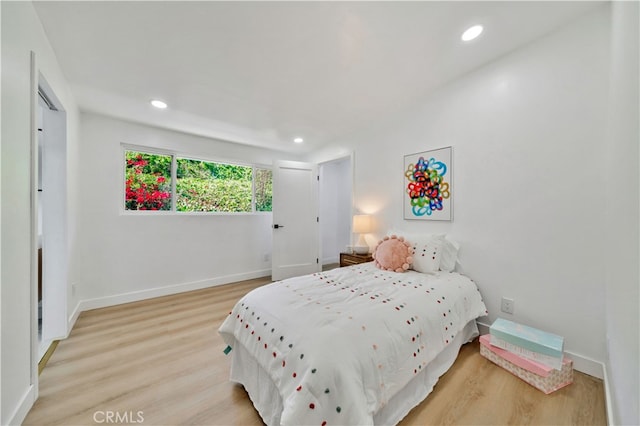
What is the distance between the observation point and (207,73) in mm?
2098

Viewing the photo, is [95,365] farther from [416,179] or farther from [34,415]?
[416,179]

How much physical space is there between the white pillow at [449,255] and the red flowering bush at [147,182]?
3.57 metres

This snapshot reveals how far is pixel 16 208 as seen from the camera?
1274mm

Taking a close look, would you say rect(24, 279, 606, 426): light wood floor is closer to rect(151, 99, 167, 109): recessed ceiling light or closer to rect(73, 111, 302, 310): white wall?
rect(73, 111, 302, 310): white wall

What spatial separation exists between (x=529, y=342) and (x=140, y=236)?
4123 mm

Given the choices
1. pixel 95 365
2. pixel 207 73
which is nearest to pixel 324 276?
pixel 95 365

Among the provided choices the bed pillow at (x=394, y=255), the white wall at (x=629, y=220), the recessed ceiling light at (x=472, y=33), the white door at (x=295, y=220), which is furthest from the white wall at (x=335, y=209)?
the white wall at (x=629, y=220)

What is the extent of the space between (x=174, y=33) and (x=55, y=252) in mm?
2173

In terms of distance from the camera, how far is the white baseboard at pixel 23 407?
1227 millimetres

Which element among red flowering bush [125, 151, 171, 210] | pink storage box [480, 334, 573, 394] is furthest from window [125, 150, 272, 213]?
pink storage box [480, 334, 573, 394]

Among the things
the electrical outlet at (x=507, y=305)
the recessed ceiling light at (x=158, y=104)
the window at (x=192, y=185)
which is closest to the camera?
the electrical outlet at (x=507, y=305)

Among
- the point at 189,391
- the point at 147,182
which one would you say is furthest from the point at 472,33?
the point at 147,182

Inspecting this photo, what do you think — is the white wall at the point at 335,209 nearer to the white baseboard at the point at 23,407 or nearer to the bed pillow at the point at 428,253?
the bed pillow at the point at 428,253

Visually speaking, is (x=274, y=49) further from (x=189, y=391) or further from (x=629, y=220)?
(x=189, y=391)
